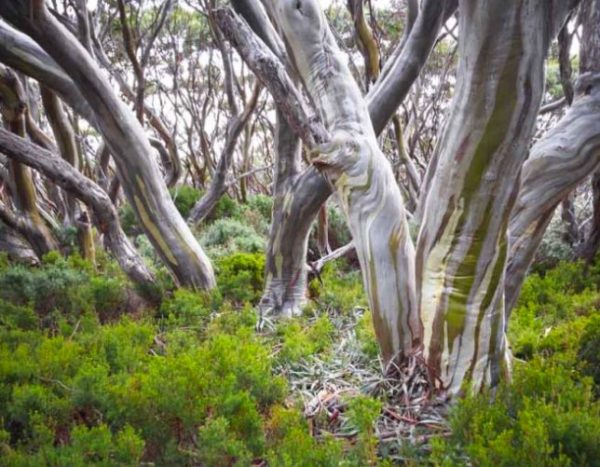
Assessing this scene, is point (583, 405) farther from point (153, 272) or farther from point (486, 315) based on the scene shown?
point (153, 272)

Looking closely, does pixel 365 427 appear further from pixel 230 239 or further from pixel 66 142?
pixel 230 239

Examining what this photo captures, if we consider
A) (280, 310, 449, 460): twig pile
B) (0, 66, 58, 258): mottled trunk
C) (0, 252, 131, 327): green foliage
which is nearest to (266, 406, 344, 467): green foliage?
(280, 310, 449, 460): twig pile

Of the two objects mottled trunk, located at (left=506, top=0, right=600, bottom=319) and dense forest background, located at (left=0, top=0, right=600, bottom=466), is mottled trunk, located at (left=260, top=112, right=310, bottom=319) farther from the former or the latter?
mottled trunk, located at (left=506, top=0, right=600, bottom=319)

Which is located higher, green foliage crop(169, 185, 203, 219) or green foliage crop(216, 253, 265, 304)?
green foliage crop(169, 185, 203, 219)

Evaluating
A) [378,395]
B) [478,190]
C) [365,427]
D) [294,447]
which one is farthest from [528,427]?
[378,395]

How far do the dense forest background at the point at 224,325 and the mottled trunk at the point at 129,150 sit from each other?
0.02 metres

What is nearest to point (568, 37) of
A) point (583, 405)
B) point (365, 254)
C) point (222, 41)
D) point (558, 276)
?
point (558, 276)

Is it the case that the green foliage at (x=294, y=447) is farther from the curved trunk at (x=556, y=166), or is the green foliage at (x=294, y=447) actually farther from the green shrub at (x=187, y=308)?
the green shrub at (x=187, y=308)

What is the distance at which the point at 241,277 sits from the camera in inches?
232

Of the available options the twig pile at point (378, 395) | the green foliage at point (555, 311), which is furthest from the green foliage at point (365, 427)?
the green foliage at point (555, 311)

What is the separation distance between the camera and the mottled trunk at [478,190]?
2.38 m

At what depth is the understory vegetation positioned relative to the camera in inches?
91.2

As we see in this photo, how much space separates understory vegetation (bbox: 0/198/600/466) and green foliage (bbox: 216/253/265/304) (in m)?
0.31

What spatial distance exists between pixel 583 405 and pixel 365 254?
1.31 meters
